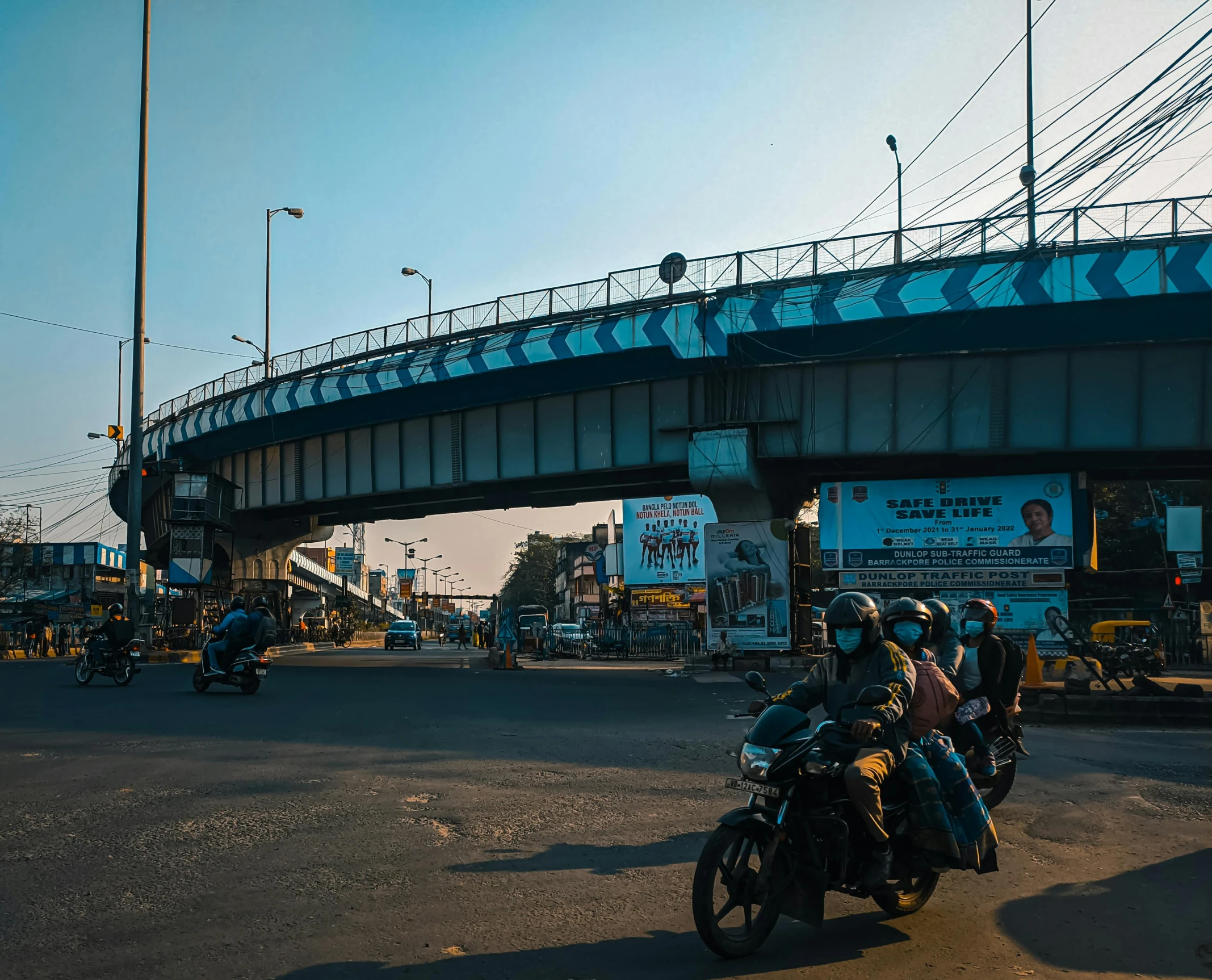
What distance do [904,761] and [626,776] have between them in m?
4.67

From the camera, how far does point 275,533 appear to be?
47.5 meters

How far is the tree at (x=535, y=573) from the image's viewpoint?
141m

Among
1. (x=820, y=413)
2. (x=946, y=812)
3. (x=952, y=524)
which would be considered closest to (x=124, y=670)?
(x=820, y=413)

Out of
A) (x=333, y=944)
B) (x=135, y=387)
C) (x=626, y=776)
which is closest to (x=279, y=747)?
(x=626, y=776)

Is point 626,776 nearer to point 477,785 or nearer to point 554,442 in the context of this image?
point 477,785

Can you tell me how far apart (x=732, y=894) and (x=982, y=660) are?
14.5 ft

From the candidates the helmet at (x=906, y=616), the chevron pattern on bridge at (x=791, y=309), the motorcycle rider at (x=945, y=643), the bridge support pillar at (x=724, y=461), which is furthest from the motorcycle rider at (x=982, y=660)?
the bridge support pillar at (x=724, y=461)

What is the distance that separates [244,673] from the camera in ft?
59.5

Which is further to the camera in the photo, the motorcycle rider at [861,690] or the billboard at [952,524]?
the billboard at [952,524]

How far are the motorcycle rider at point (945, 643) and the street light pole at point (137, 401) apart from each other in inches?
1091

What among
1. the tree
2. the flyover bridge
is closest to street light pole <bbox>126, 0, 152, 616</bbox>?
the flyover bridge

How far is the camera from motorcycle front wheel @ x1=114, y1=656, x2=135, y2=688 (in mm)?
20469

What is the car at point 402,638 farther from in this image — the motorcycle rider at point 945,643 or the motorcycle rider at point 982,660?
the motorcycle rider at point 945,643

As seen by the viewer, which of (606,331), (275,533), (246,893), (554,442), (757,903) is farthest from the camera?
(275,533)
